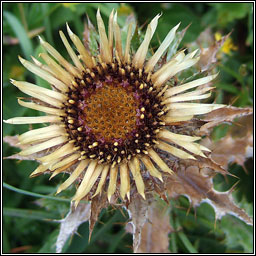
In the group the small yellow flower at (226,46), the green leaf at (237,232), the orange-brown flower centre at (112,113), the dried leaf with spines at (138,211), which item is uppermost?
the small yellow flower at (226,46)

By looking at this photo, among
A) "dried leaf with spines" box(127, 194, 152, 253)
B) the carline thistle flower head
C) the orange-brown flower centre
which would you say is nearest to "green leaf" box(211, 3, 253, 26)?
the carline thistle flower head

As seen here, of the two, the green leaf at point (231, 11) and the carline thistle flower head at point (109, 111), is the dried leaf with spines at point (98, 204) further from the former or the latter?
the green leaf at point (231, 11)

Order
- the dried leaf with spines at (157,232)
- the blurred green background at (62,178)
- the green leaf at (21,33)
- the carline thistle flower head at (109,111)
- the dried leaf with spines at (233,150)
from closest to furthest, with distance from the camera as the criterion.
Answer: the carline thistle flower head at (109,111) < the dried leaf with spines at (157,232) < the dried leaf with spines at (233,150) < the blurred green background at (62,178) < the green leaf at (21,33)

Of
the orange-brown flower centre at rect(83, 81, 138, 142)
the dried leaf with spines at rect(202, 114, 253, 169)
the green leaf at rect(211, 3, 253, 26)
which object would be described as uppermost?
the green leaf at rect(211, 3, 253, 26)

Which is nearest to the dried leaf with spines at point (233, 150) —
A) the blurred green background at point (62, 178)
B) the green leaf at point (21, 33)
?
the blurred green background at point (62, 178)

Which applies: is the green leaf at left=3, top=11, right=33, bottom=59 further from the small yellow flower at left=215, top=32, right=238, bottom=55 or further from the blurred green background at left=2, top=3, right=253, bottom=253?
the small yellow flower at left=215, top=32, right=238, bottom=55

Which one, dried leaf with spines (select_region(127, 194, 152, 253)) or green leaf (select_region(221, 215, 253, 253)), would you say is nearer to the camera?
dried leaf with spines (select_region(127, 194, 152, 253))

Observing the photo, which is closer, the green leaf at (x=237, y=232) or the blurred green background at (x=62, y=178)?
the green leaf at (x=237, y=232)
